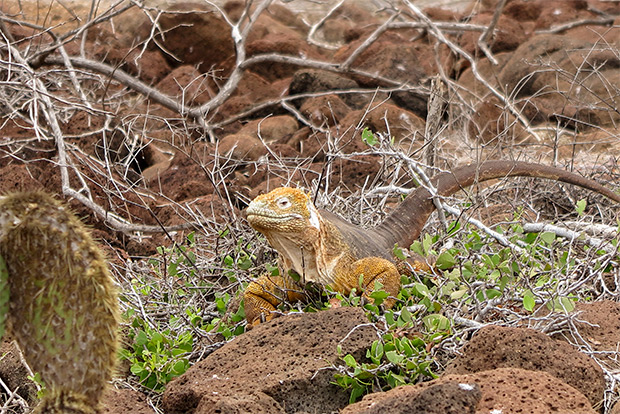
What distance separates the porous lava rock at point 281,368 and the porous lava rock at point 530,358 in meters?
0.47

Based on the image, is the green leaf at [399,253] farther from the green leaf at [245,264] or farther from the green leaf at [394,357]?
the green leaf at [394,357]

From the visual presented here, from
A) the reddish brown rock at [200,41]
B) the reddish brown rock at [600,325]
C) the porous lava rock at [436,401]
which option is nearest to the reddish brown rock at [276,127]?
the reddish brown rock at [200,41]

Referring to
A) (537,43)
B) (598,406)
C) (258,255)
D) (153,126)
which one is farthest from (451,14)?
(598,406)

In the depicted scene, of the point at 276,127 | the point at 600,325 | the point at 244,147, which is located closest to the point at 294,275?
the point at 600,325

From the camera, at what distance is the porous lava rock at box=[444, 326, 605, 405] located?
138 inches

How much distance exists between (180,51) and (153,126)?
14.8 ft

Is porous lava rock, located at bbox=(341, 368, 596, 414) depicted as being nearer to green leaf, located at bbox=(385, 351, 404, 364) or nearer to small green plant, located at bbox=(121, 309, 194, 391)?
green leaf, located at bbox=(385, 351, 404, 364)

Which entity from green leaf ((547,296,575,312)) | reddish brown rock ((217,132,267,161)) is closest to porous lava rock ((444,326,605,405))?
green leaf ((547,296,575,312))

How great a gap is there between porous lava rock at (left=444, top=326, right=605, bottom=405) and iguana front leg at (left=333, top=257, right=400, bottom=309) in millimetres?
773

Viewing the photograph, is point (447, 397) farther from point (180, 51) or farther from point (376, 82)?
point (180, 51)

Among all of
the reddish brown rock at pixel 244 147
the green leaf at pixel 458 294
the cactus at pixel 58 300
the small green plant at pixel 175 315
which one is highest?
the cactus at pixel 58 300

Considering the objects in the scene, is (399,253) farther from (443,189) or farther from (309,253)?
(443,189)

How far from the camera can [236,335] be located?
459 centimetres

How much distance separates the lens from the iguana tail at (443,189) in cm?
510
